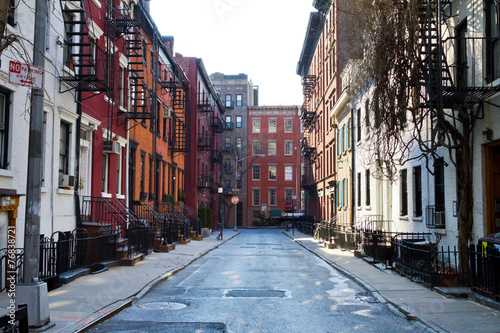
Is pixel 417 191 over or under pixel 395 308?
over

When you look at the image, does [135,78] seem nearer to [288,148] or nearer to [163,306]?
[163,306]

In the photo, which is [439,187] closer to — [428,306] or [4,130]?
[428,306]

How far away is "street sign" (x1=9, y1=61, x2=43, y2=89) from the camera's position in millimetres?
6789

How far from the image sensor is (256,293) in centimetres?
1109

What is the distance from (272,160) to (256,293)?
61355 mm

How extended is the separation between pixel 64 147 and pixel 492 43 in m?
12.0

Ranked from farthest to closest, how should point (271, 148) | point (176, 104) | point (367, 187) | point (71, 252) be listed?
point (271, 148), point (176, 104), point (367, 187), point (71, 252)

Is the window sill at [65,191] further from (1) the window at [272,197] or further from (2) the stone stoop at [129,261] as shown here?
(1) the window at [272,197]

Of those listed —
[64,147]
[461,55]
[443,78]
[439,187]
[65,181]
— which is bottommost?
[439,187]

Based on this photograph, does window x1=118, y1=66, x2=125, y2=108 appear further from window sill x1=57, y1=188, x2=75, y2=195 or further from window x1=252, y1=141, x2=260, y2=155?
window x1=252, y1=141, x2=260, y2=155

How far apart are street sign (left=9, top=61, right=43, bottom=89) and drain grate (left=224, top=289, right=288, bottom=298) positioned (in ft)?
19.8

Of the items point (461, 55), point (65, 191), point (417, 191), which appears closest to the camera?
point (461, 55)

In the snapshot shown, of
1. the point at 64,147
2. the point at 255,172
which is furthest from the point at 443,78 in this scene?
the point at 255,172

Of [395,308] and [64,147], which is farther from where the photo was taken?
[64,147]
